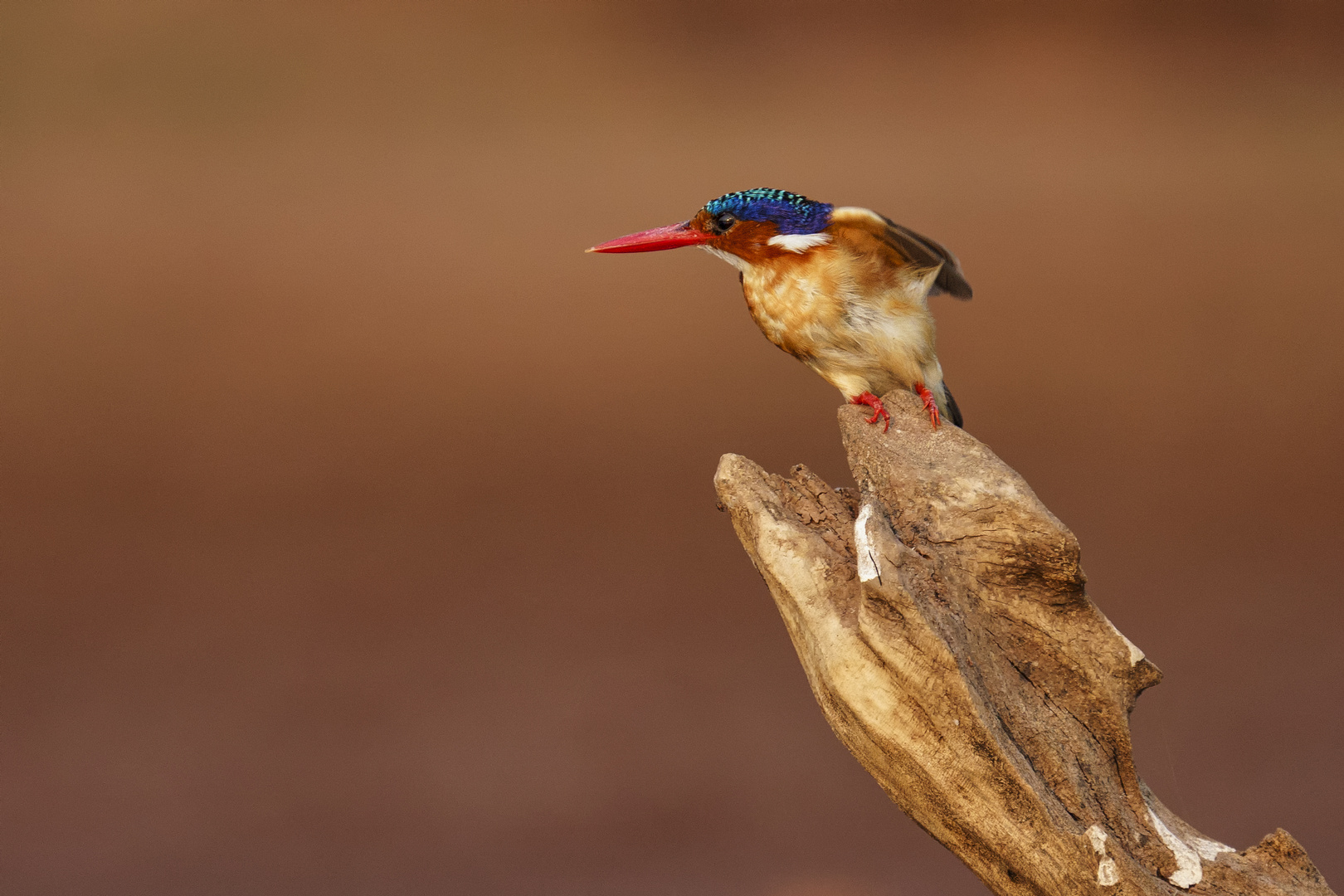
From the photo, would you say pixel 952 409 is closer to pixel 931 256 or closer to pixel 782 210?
pixel 931 256

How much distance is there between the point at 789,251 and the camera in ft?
5.77

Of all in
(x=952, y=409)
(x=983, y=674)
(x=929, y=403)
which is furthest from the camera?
(x=952, y=409)

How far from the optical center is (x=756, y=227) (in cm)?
176

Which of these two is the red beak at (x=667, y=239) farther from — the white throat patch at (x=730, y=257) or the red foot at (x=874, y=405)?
the red foot at (x=874, y=405)

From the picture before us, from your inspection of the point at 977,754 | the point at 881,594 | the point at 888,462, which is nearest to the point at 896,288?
the point at 888,462

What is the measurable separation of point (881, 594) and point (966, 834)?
33cm

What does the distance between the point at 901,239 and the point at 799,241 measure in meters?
0.16

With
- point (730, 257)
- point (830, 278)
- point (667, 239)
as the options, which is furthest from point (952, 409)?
point (667, 239)

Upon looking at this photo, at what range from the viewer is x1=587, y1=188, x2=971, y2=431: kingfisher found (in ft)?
5.75

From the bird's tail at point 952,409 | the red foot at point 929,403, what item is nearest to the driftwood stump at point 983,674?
the red foot at point 929,403

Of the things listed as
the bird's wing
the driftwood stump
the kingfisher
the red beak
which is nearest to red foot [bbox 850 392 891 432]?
the kingfisher

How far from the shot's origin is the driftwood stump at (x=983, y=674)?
4.35 feet

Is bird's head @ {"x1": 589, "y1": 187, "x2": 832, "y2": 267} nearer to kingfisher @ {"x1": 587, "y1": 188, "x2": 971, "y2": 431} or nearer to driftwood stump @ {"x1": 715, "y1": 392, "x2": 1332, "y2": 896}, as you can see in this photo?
kingfisher @ {"x1": 587, "y1": 188, "x2": 971, "y2": 431}

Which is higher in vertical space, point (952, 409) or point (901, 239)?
point (901, 239)
